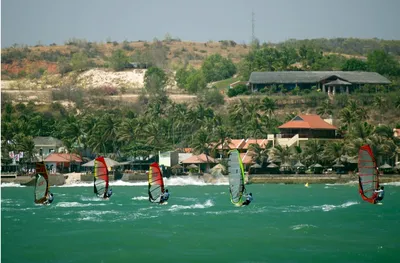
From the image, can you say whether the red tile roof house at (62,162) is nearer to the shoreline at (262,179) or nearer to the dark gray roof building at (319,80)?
the shoreline at (262,179)

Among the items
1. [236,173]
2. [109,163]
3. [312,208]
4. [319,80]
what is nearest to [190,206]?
[312,208]

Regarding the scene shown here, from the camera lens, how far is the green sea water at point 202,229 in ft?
143

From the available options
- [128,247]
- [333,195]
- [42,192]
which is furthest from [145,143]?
[128,247]

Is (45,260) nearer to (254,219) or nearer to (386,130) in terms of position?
(254,219)

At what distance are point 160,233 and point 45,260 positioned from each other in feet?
35.7

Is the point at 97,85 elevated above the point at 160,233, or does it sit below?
above

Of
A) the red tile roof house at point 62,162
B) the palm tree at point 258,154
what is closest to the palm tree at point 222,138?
the palm tree at point 258,154

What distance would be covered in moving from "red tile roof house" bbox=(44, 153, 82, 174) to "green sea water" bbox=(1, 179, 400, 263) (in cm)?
3451

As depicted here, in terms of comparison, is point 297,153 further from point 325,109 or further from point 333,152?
point 325,109

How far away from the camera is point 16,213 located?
64750 mm

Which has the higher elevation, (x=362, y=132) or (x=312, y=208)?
(x=362, y=132)

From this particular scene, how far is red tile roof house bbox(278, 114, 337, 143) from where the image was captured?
4505 inches

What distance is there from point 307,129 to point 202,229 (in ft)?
207

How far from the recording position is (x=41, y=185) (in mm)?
66375
